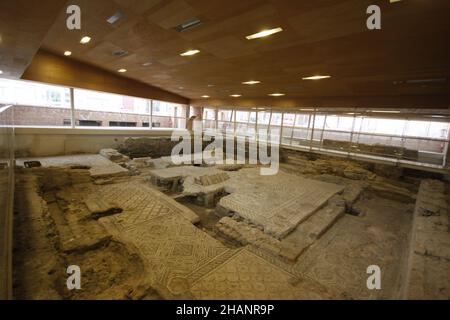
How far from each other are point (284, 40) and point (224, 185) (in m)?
3.68

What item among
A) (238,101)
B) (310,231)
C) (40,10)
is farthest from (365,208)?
(238,101)

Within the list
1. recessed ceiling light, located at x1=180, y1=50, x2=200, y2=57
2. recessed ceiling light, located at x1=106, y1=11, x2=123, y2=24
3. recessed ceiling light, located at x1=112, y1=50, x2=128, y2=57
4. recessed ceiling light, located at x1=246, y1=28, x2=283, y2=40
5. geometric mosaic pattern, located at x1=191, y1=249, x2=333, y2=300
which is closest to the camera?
geometric mosaic pattern, located at x1=191, y1=249, x2=333, y2=300

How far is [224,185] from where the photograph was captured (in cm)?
553

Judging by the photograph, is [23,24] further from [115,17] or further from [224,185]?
[224,185]

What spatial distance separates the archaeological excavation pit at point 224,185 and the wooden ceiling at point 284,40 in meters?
0.03

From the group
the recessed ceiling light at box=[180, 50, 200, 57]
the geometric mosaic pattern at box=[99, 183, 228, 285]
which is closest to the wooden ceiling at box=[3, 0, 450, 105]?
the recessed ceiling light at box=[180, 50, 200, 57]

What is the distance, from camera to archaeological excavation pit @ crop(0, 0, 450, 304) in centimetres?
223

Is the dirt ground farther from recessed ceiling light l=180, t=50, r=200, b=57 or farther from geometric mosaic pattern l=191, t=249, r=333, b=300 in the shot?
recessed ceiling light l=180, t=50, r=200, b=57

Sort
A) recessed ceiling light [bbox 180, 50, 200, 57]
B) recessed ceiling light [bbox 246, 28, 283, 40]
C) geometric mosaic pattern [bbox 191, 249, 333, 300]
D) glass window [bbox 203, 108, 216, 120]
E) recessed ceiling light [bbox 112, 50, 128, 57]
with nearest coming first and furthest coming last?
geometric mosaic pattern [bbox 191, 249, 333, 300], recessed ceiling light [bbox 246, 28, 283, 40], recessed ceiling light [bbox 180, 50, 200, 57], recessed ceiling light [bbox 112, 50, 128, 57], glass window [bbox 203, 108, 216, 120]

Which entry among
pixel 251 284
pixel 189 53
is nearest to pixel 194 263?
pixel 251 284

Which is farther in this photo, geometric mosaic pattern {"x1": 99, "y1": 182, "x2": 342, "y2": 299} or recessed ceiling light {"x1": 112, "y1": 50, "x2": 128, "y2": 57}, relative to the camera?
recessed ceiling light {"x1": 112, "y1": 50, "x2": 128, "y2": 57}

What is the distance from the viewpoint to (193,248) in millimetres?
2889

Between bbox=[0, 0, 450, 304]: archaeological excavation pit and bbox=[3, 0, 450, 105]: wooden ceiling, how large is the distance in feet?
0.11

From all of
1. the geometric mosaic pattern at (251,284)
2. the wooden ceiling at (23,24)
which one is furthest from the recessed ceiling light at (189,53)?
the geometric mosaic pattern at (251,284)
